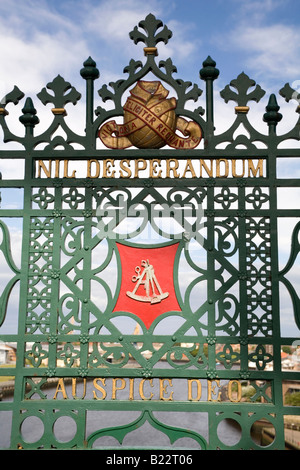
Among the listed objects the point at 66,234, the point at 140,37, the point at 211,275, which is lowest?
the point at 211,275

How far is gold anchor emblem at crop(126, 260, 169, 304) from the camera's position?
513cm

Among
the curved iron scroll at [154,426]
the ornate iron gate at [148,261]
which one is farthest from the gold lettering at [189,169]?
the curved iron scroll at [154,426]

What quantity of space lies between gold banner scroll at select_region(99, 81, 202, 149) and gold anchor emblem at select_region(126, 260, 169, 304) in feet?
4.44

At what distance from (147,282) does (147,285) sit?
3 centimetres

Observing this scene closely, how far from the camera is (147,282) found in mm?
5156

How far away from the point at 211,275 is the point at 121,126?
76.3 inches

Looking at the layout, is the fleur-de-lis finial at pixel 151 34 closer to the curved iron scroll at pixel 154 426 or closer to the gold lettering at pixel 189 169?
the gold lettering at pixel 189 169

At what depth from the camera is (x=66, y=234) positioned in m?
5.28

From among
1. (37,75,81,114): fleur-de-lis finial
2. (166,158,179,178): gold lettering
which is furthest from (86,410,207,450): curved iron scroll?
(37,75,81,114): fleur-de-lis finial

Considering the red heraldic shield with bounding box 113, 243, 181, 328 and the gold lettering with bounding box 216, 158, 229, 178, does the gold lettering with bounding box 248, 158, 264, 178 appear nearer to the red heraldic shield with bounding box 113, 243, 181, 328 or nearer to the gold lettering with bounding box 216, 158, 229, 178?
the gold lettering with bounding box 216, 158, 229, 178
